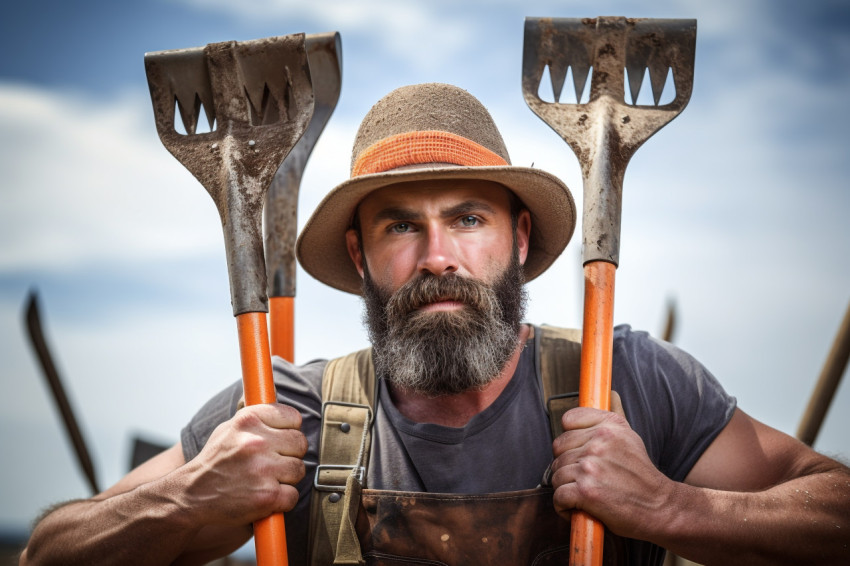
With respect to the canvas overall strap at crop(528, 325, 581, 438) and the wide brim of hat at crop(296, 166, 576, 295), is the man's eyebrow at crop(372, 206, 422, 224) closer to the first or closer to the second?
the wide brim of hat at crop(296, 166, 576, 295)

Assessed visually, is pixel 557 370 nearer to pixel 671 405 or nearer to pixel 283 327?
pixel 671 405

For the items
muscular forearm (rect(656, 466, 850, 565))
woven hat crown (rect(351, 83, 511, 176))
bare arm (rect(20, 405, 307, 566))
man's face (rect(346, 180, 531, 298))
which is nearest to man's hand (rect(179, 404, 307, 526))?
bare arm (rect(20, 405, 307, 566))

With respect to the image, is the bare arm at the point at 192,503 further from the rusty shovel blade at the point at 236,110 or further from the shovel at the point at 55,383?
the shovel at the point at 55,383

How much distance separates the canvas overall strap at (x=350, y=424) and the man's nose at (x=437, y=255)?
55 cm

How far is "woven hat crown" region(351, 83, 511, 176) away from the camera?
3.00 meters

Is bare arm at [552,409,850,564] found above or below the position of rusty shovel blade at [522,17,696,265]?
below

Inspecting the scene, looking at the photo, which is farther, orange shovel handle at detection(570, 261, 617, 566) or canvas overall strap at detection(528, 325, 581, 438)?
canvas overall strap at detection(528, 325, 581, 438)

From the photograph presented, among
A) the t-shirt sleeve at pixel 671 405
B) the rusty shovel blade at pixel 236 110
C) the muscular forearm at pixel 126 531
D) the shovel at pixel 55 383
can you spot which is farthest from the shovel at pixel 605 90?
the shovel at pixel 55 383

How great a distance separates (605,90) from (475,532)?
5.73 ft

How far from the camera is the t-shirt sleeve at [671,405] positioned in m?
2.85

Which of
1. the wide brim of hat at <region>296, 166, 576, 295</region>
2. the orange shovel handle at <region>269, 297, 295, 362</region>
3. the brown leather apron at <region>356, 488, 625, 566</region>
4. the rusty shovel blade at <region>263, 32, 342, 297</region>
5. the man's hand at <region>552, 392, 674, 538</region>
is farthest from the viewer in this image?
the rusty shovel blade at <region>263, 32, 342, 297</region>

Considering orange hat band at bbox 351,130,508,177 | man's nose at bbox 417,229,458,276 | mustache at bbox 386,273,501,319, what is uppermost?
orange hat band at bbox 351,130,508,177

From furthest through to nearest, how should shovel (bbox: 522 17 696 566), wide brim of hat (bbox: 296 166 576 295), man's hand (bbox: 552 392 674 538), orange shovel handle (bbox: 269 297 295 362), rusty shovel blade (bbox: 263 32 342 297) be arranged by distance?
1. rusty shovel blade (bbox: 263 32 342 297)
2. orange shovel handle (bbox: 269 297 295 362)
3. wide brim of hat (bbox: 296 166 576 295)
4. shovel (bbox: 522 17 696 566)
5. man's hand (bbox: 552 392 674 538)

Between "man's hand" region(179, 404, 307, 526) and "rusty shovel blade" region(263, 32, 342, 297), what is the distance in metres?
1.13
